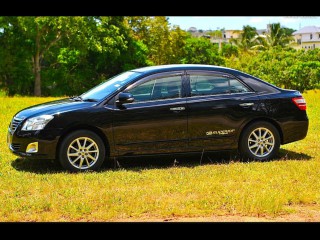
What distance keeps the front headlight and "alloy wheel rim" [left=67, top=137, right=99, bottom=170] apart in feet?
1.66

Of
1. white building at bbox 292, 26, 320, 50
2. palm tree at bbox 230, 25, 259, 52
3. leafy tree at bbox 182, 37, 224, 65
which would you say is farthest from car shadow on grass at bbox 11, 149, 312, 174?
white building at bbox 292, 26, 320, 50

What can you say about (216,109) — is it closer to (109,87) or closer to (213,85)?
(213,85)

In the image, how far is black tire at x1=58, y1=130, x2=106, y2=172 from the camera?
750 centimetres

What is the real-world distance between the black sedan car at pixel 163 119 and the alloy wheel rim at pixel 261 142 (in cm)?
2

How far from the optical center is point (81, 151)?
757 centimetres

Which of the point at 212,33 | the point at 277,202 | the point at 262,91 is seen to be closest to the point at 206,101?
the point at 262,91

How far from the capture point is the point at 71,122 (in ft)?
24.8

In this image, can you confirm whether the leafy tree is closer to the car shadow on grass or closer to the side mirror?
the car shadow on grass

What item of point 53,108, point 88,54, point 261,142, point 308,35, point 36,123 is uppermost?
point 308,35

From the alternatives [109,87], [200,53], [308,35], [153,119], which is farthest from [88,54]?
[308,35]

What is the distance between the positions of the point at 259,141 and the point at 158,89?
193cm

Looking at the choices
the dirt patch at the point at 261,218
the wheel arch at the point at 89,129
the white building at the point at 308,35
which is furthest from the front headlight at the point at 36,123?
the white building at the point at 308,35

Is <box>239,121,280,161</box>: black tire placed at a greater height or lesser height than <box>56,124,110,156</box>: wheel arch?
lesser

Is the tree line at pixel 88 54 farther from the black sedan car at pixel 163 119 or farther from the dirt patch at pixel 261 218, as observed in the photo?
the dirt patch at pixel 261 218
